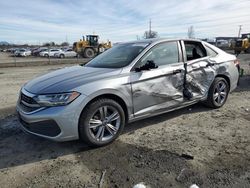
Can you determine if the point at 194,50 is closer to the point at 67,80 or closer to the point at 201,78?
the point at 201,78

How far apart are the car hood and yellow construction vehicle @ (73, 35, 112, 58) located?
28.3 meters

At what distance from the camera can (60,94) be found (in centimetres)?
345

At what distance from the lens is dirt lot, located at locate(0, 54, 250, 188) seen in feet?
9.71

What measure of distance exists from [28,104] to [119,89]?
54.9 inches

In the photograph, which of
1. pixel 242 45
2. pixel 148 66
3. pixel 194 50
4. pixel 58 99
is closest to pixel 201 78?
pixel 194 50

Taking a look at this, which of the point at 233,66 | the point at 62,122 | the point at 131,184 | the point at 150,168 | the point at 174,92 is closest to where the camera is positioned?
the point at 131,184

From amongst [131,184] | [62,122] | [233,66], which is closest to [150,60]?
[62,122]

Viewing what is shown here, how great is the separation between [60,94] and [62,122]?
402mm

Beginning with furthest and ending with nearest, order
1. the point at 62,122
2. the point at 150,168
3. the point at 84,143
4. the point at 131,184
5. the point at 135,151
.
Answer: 1. the point at 84,143
2. the point at 135,151
3. the point at 62,122
4. the point at 150,168
5. the point at 131,184

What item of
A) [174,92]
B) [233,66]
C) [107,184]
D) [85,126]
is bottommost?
[107,184]

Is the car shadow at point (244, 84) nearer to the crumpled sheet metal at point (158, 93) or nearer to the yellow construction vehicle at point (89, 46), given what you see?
the crumpled sheet metal at point (158, 93)

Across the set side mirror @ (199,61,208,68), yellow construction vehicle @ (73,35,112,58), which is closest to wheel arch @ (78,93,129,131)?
side mirror @ (199,61,208,68)

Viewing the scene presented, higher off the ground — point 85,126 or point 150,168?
point 85,126

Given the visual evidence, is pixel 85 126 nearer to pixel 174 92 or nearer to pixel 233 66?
pixel 174 92
